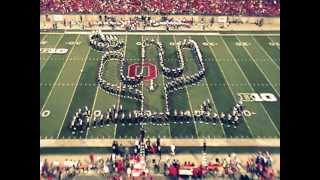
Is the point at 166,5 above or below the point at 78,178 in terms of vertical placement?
above

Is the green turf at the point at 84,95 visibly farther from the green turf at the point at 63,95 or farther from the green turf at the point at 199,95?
the green turf at the point at 199,95

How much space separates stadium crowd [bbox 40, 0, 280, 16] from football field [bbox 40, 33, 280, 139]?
3.63 m

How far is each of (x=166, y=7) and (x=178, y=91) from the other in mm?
11731

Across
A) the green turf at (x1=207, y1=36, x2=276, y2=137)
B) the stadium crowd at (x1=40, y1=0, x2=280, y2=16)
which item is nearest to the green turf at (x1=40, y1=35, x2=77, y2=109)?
the stadium crowd at (x1=40, y1=0, x2=280, y2=16)

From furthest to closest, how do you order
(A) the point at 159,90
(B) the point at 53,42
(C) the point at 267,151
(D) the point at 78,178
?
(B) the point at 53,42 → (A) the point at 159,90 → (C) the point at 267,151 → (D) the point at 78,178

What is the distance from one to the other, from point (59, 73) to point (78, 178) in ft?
27.0

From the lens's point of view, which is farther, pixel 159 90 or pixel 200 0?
pixel 200 0

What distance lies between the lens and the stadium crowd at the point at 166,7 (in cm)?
3225

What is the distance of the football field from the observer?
65.7 feet

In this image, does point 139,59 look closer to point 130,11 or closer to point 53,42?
point 53,42
